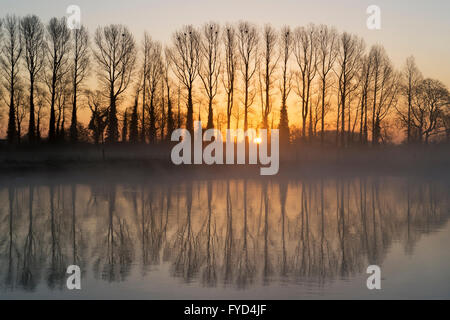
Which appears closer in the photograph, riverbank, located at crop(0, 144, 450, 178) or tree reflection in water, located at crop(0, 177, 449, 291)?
tree reflection in water, located at crop(0, 177, 449, 291)

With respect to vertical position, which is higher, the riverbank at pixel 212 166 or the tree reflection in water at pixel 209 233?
the riverbank at pixel 212 166

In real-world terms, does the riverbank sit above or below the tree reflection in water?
above

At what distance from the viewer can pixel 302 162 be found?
44125mm

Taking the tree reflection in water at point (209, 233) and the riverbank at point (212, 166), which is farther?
the riverbank at point (212, 166)

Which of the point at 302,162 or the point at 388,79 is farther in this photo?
the point at 388,79

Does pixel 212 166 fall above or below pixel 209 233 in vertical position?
above

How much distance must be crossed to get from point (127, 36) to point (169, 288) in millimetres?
39296

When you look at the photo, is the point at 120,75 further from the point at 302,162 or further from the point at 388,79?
the point at 388,79

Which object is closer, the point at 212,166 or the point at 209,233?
the point at 209,233

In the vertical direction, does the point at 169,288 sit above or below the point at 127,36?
below

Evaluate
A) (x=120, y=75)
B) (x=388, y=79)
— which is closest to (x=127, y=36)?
(x=120, y=75)
